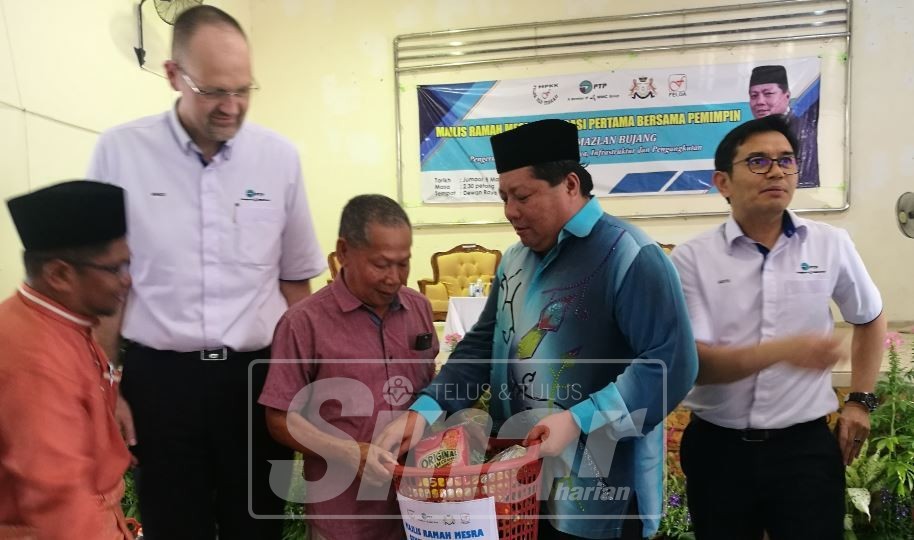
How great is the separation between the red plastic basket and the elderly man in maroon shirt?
0.29 m

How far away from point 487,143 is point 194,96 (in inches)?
197

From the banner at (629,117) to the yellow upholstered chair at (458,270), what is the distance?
27.8 inches

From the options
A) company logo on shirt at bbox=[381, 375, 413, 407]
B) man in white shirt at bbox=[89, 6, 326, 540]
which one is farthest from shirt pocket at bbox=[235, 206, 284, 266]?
company logo on shirt at bbox=[381, 375, 413, 407]

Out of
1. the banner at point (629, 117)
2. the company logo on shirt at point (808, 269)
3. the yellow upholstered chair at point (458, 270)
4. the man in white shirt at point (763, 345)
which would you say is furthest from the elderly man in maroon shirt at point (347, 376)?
the banner at point (629, 117)

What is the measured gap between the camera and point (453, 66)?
637 cm

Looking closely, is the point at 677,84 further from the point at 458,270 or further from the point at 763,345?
the point at 763,345

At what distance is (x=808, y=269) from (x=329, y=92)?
5.80 metres

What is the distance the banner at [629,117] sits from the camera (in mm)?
5820

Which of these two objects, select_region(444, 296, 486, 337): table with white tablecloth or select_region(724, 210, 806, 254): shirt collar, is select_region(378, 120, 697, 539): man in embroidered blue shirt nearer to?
select_region(724, 210, 806, 254): shirt collar

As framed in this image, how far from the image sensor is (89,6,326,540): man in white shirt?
159cm

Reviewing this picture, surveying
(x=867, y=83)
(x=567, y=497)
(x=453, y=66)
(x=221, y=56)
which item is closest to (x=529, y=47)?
(x=453, y=66)

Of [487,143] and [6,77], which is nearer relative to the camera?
[6,77]

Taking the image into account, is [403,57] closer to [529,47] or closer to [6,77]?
[529,47]

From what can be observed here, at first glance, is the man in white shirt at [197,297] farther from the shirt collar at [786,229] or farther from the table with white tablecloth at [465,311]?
the table with white tablecloth at [465,311]
